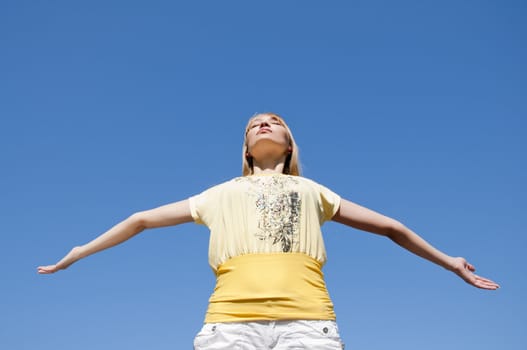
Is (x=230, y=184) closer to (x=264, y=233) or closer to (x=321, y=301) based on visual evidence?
(x=264, y=233)

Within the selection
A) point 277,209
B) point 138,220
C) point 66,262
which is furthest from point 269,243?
point 66,262

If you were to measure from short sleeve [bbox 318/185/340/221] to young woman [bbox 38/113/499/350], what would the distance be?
0.03 feet

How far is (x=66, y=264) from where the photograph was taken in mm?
6285

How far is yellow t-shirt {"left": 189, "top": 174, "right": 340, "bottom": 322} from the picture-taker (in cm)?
528

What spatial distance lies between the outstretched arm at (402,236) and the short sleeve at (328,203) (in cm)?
7

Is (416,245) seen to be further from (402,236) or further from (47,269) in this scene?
(47,269)

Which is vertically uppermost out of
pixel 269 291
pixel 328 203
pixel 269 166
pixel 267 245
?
pixel 269 166

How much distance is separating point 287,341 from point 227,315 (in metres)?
0.57

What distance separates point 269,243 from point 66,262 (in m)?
2.24

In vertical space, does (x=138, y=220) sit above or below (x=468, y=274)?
above

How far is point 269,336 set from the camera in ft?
17.0

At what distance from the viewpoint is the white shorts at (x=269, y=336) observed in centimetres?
513

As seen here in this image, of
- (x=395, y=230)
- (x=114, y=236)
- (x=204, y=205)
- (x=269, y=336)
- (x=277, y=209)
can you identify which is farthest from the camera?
(x=395, y=230)

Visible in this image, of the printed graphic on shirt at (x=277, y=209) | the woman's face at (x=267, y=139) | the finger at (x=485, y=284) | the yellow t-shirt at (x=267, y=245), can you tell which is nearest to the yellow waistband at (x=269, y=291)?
the yellow t-shirt at (x=267, y=245)
